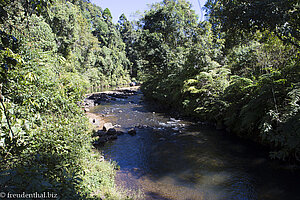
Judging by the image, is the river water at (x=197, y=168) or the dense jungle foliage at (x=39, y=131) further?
the river water at (x=197, y=168)

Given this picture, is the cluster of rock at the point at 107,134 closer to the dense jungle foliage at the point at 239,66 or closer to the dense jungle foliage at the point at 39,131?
the dense jungle foliage at the point at 39,131

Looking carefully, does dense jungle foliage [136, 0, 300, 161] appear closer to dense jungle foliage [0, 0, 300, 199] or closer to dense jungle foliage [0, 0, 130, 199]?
dense jungle foliage [0, 0, 300, 199]

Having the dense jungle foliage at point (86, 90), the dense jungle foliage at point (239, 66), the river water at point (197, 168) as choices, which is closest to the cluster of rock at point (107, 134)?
the river water at point (197, 168)

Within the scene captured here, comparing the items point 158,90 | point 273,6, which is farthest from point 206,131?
point 158,90

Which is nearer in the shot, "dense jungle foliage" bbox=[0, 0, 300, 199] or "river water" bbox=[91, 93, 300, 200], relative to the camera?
"dense jungle foliage" bbox=[0, 0, 300, 199]

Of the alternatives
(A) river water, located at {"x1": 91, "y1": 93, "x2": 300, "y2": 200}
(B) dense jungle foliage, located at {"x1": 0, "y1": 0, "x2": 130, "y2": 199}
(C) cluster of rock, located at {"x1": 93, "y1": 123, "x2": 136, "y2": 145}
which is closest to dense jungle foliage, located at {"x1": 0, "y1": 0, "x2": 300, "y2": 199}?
(B) dense jungle foliage, located at {"x1": 0, "y1": 0, "x2": 130, "y2": 199}

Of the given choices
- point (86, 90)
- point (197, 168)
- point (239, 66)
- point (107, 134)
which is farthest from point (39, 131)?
point (239, 66)

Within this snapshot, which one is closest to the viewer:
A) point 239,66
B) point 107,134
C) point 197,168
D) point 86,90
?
point 197,168

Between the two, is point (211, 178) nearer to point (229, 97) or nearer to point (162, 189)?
point (162, 189)

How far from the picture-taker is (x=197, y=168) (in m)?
6.89

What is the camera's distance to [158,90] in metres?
21.1

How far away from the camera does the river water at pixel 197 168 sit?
18.0 feet

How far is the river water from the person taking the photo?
18.0ft

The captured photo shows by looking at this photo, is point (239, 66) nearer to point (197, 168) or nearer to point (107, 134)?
point (197, 168)
